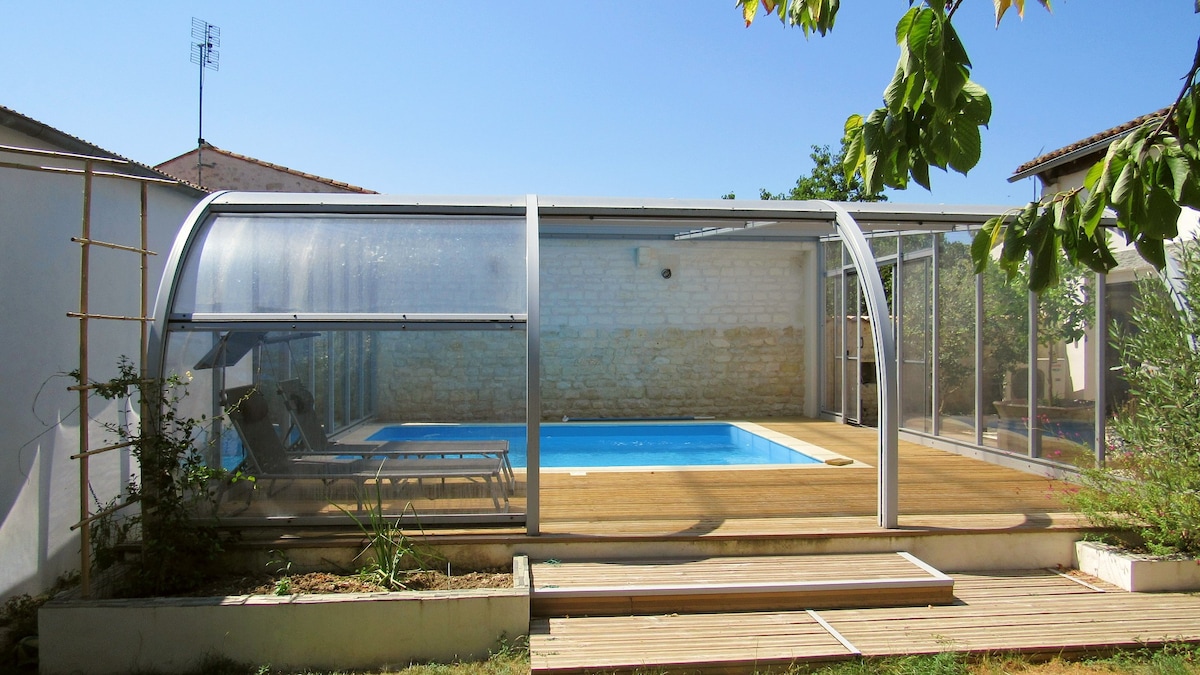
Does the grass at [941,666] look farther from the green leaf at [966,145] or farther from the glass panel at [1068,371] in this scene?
the glass panel at [1068,371]

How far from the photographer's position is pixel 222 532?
5387 mm

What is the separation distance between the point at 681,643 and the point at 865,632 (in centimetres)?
109

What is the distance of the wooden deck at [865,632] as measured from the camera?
4469mm

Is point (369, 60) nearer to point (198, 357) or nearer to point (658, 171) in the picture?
point (198, 357)

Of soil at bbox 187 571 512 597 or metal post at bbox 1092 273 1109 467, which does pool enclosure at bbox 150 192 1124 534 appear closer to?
metal post at bbox 1092 273 1109 467

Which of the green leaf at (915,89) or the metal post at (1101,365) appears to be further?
the metal post at (1101,365)

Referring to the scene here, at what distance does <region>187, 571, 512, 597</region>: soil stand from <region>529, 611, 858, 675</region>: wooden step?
488 mm

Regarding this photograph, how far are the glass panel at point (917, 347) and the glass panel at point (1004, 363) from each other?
34.3 inches

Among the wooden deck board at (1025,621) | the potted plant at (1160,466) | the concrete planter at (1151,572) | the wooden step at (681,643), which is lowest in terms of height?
the wooden step at (681,643)

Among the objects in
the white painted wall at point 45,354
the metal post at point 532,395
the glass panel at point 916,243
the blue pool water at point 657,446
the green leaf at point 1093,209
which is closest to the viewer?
the green leaf at point 1093,209

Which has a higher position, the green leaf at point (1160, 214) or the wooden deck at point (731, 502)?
the green leaf at point (1160, 214)

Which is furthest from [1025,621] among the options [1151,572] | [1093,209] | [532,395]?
[1093,209]

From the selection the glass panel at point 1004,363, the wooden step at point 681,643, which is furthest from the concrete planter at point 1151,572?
the glass panel at point 1004,363

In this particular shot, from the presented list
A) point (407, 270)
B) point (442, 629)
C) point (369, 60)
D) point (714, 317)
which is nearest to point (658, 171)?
point (714, 317)
